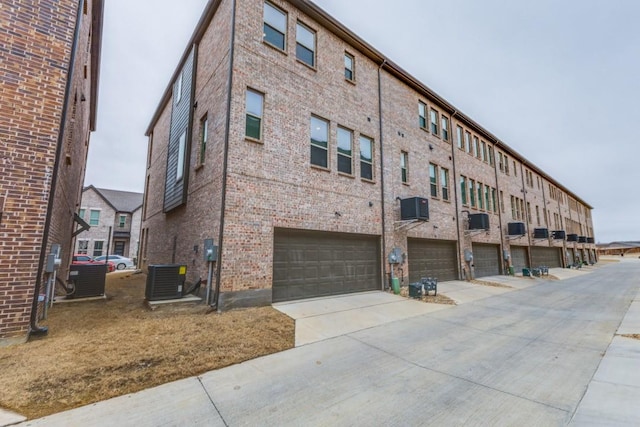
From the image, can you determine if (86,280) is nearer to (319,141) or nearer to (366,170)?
(319,141)

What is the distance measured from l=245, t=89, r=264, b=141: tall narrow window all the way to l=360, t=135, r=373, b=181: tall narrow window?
4.57 meters

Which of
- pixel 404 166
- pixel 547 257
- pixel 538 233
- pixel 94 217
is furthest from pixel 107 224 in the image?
pixel 547 257

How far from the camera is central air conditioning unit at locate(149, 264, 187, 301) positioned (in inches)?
298

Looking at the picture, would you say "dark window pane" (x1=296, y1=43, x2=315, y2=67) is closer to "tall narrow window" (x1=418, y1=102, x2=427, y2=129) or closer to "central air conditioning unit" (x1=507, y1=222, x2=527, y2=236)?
"tall narrow window" (x1=418, y1=102, x2=427, y2=129)

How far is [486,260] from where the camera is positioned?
59.7ft

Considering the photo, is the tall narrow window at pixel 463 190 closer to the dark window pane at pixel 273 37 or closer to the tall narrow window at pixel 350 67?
the tall narrow window at pixel 350 67

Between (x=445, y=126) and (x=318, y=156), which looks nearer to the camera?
(x=318, y=156)

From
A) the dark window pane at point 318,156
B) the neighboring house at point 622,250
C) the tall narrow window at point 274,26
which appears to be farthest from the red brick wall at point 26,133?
the neighboring house at point 622,250

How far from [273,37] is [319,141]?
3.82 metres

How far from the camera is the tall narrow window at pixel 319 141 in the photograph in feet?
32.2

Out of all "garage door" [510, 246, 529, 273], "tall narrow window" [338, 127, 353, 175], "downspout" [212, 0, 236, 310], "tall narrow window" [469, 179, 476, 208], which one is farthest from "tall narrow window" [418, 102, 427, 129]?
"garage door" [510, 246, 529, 273]

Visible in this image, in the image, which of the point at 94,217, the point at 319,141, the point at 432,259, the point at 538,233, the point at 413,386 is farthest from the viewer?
the point at 94,217

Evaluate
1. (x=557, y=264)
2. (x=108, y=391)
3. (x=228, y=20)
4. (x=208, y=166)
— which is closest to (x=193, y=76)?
(x=228, y=20)

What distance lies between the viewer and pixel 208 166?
8953 millimetres
